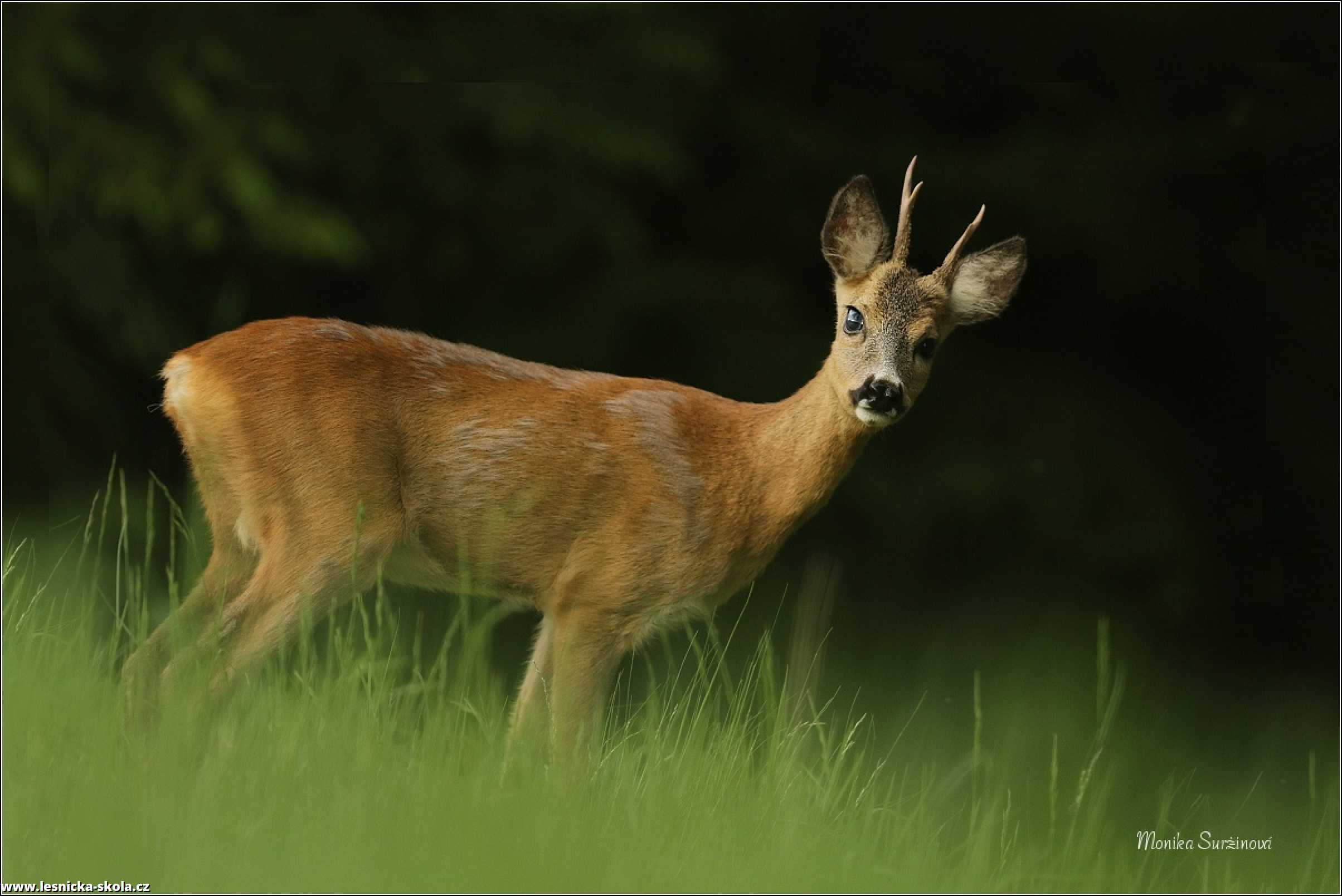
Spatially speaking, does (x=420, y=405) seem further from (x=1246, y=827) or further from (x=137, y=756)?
(x=1246, y=827)

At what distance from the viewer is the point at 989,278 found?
15.6ft

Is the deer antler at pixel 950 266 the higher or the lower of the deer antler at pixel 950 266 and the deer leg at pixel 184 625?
the higher

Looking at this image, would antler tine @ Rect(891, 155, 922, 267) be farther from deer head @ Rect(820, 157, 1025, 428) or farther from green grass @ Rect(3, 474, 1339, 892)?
green grass @ Rect(3, 474, 1339, 892)

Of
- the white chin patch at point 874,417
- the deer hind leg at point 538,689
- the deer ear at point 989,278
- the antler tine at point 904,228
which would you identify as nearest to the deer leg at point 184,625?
the deer hind leg at point 538,689

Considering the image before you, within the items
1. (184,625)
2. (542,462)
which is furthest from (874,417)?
(184,625)

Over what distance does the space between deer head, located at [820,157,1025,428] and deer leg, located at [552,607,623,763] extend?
950 mm

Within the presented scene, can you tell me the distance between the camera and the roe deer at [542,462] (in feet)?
14.4

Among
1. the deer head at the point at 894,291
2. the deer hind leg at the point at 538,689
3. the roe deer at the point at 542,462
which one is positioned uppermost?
the deer head at the point at 894,291

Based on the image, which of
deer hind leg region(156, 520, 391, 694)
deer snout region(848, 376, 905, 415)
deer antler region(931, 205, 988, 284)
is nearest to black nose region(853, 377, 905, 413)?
deer snout region(848, 376, 905, 415)

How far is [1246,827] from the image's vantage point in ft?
17.4

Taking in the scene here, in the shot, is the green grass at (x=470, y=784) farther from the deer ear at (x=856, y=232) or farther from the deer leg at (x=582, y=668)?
the deer ear at (x=856, y=232)

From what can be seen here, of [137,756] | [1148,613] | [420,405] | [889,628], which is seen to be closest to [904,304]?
[420,405]

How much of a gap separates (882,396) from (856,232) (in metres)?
0.62

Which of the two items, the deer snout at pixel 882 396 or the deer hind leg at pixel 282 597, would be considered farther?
the deer snout at pixel 882 396
